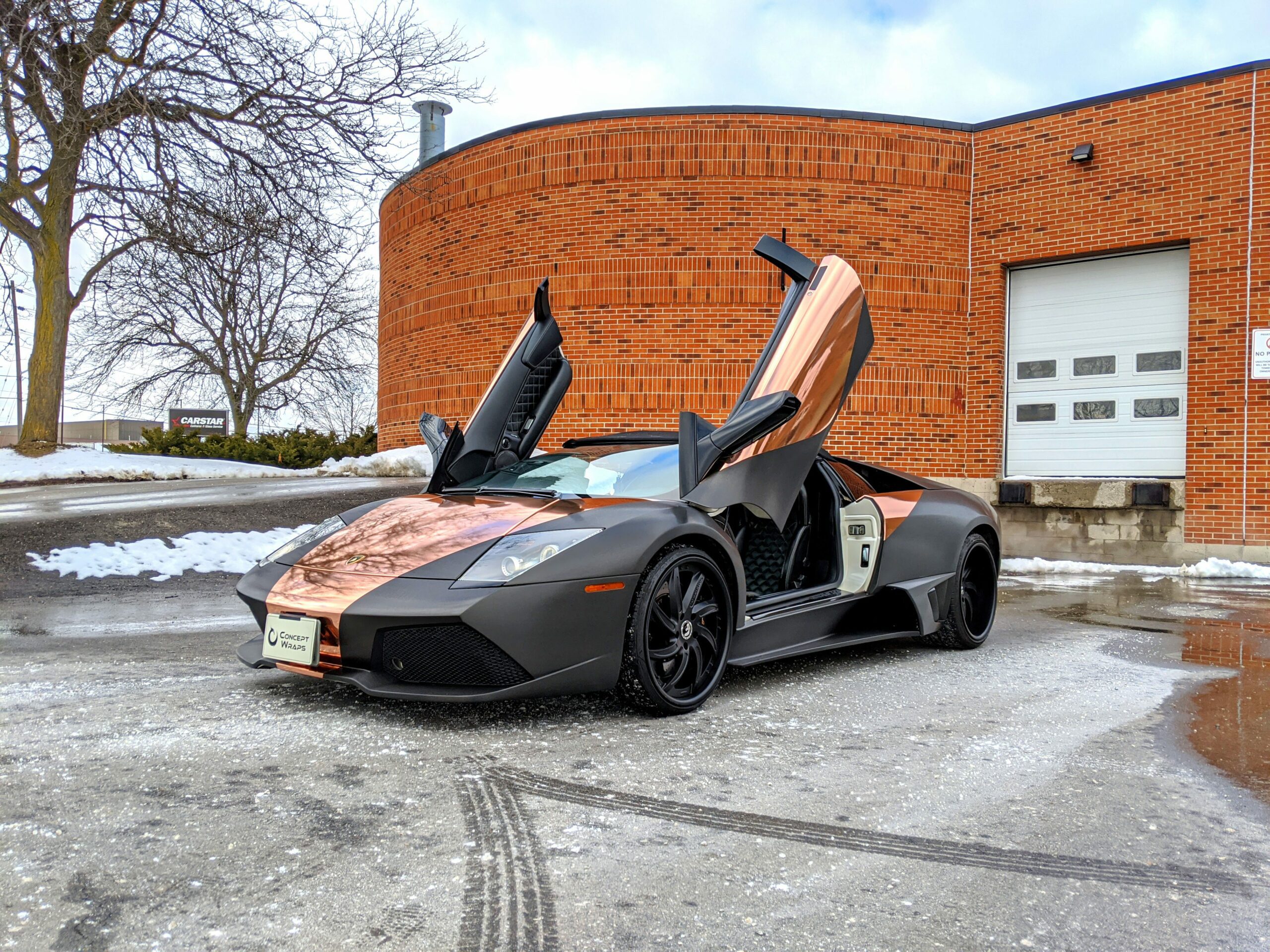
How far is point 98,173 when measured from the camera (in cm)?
A: 1184

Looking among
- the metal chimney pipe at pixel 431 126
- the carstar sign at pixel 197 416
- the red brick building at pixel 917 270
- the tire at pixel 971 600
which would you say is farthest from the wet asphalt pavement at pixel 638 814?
the carstar sign at pixel 197 416

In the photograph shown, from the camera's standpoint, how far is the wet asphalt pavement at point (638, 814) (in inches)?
83.0

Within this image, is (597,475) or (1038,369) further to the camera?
(1038,369)

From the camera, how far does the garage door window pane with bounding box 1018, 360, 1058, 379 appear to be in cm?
1314

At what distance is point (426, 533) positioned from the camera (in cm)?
391

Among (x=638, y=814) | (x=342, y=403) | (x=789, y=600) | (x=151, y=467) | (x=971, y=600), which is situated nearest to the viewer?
(x=638, y=814)

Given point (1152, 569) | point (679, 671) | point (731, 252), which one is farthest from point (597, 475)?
point (731, 252)

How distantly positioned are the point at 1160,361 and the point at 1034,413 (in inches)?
63.1

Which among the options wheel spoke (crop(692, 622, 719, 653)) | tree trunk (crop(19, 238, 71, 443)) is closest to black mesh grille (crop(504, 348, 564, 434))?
wheel spoke (crop(692, 622, 719, 653))

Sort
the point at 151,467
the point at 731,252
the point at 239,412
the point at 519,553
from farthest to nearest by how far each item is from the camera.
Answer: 1. the point at 239,412
2. the point at 151,467
3. the point at 731,252
4. the point at 519,553

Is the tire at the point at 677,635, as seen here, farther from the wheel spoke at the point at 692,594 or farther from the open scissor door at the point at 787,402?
the open scissor door at the point at 787,402

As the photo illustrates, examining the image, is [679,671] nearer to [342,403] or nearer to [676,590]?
[676,590]

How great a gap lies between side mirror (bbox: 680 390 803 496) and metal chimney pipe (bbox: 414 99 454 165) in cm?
1689

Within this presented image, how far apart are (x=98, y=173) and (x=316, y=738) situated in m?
10.9
